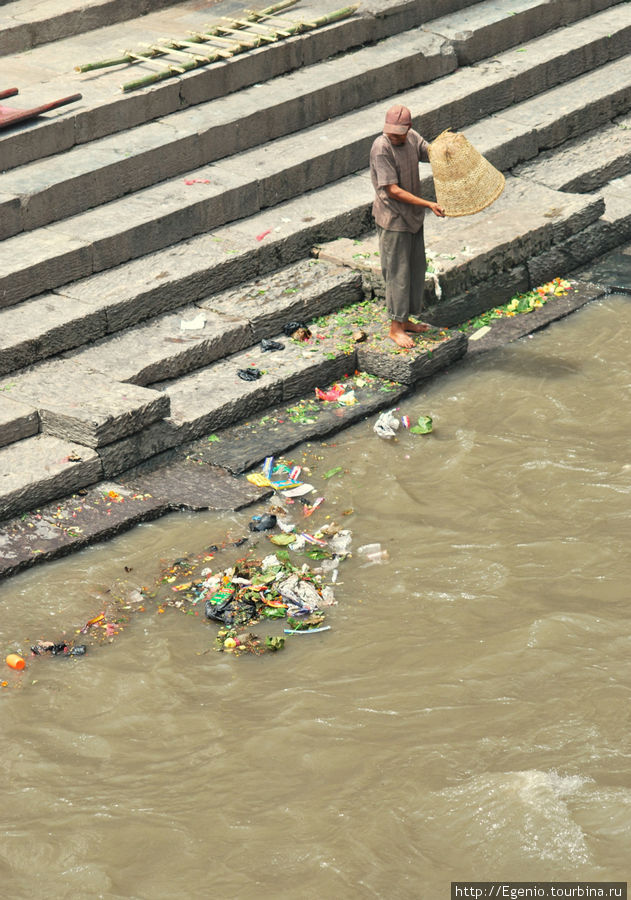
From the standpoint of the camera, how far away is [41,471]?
6598 millimetres

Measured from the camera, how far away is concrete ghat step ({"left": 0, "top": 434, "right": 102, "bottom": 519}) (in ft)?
21.2

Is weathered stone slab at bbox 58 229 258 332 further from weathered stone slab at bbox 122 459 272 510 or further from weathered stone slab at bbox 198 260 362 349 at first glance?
weathered stone slab at bbox 122 459 272 510

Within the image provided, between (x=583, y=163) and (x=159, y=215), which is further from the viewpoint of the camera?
(x=583, y=163)

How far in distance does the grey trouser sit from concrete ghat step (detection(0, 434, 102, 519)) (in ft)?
7.13

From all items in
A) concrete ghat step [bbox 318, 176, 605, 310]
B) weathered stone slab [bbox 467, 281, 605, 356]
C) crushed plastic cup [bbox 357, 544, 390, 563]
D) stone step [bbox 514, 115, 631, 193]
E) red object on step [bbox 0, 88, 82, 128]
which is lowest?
crushed plastic cup [bbox 357, 544, 390, 563]

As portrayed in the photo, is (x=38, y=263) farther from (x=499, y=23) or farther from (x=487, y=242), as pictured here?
(x=499, y=23)

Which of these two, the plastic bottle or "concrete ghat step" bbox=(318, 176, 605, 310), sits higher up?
"concrete ghat step" bbox=(318, 176, 605, 310)

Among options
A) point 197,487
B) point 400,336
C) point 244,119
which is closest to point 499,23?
point 244,119

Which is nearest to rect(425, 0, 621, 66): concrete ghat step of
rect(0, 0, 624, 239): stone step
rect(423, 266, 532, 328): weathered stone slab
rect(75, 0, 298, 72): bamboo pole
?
rect(0, 0, 624, 239): stone step

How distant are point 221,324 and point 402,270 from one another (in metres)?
1.22

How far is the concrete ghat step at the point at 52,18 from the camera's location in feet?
34.1

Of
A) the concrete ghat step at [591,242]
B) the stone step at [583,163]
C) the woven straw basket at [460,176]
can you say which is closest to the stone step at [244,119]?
the stone step at [583,163]

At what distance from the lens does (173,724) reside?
5227mm

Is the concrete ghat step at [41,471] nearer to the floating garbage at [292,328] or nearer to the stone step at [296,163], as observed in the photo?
the stone step at [296,163]
